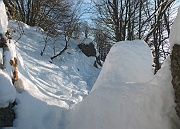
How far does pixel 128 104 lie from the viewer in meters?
3.20

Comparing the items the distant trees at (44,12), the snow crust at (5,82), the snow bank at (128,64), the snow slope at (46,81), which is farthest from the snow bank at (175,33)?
the distant trees at (44,12)

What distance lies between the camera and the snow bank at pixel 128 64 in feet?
16.5

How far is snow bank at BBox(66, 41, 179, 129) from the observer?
8.68 feet

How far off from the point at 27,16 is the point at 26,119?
952cm

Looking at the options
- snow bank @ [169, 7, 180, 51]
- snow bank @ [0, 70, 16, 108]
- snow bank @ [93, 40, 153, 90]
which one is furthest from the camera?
snow bank @ [93, 40, 153, 90]

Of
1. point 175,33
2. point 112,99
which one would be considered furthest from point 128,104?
point 175,33

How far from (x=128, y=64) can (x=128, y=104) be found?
2.14 meters

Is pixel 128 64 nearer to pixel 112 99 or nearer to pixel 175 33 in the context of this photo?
pixel 112 99

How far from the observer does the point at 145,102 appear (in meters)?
2.93

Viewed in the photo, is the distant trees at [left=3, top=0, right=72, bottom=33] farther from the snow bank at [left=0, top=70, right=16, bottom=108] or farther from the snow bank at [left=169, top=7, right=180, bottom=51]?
the snow bank at [left=169, top=7, right=180, bottom=51]

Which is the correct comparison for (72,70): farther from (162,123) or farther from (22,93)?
(162,123)

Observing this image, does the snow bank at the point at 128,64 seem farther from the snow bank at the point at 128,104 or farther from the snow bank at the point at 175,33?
the snow bank at the point at 175,33

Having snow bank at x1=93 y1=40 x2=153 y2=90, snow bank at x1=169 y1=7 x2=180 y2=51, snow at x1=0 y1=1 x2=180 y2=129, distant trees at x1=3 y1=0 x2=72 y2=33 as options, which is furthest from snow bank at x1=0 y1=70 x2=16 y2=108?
distant trees at x1=3 y1=0 x2=72 y2=33

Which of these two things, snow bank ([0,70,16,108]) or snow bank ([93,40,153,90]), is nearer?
snow bank ([0,70,16,108])
